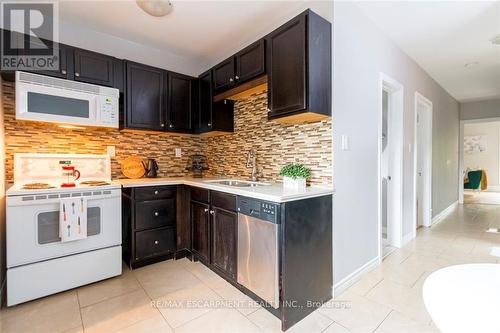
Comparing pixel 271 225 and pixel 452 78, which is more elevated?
pixel 452 78

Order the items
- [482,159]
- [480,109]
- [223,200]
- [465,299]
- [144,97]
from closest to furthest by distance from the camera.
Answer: [465,299] < [223,200] < [144,97] < [480,109] < [482,159]

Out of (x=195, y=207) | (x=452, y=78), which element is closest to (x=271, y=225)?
(x=195, y=207)

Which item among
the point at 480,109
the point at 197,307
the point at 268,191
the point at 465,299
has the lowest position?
the point at 197,307

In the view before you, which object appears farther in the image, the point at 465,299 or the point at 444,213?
the point at 444,213

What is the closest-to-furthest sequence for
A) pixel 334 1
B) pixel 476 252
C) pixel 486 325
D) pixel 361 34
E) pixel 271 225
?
pixel 486 325 → pixel 271 225 → pixel 334 1 → pixel 361 34 → pixel 476 252

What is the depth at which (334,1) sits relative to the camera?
75.5 inches

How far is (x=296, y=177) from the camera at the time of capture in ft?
6.51

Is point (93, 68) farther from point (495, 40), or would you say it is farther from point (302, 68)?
point (495, 40)

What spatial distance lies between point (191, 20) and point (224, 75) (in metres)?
0.62

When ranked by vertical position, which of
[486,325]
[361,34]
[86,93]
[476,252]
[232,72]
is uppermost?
[361,34]

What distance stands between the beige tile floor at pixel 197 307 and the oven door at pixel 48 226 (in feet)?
1.24

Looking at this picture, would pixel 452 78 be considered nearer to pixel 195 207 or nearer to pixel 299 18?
pixel 299 18

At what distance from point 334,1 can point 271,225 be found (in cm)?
186

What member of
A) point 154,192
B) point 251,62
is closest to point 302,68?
point 251,62
